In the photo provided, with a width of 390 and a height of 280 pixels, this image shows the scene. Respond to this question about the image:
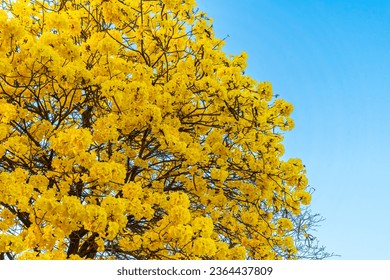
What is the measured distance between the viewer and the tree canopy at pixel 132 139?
5.60 m

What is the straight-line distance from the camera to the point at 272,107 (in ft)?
25.0

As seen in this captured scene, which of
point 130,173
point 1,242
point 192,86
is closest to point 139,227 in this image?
point 130,173

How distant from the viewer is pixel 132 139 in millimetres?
7285

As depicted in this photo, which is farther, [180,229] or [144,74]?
[144,74]

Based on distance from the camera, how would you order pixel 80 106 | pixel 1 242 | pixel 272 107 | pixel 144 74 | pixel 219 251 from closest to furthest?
pixel 1 242 → pixel 219 251 → pixel 144 74 → pixel 80 106 → pixel 272 107

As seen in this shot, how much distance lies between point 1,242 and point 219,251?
236 cm

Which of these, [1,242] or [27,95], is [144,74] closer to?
[27,95]

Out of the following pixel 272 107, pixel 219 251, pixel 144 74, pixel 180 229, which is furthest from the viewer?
pixel 272 107

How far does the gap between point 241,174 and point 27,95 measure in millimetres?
3137

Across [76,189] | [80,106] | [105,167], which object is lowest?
[105,167]

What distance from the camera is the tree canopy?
221 inches

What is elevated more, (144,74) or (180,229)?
(144,74)

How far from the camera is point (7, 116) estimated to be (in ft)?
20.0
